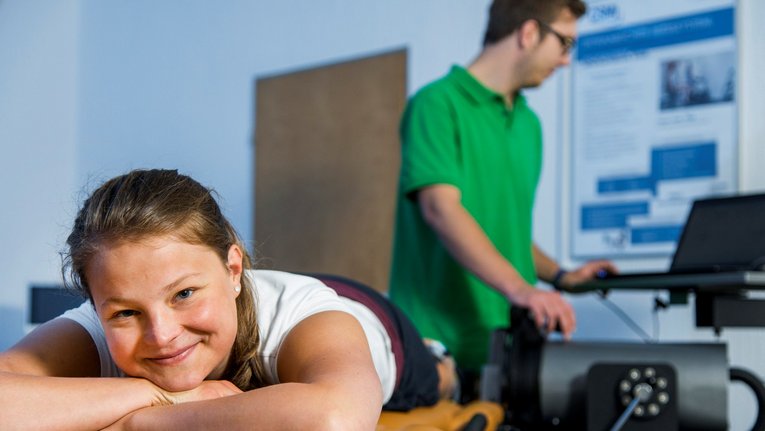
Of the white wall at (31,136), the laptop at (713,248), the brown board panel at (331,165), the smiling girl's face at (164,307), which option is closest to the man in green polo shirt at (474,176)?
the laptop at (713,248)

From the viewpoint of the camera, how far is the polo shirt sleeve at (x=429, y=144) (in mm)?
1903

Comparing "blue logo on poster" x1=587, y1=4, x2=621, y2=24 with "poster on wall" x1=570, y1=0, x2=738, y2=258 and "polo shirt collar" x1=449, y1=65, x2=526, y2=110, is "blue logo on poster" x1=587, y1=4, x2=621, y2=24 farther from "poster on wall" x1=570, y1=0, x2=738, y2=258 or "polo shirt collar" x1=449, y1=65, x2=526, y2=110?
"polo shirt collar" x1=449, y1=65, x2=526, y2=110

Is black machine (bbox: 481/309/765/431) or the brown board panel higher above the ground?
the brown board panel

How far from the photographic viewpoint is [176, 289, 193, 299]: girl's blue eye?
96 cm

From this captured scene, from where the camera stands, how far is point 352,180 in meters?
3.55

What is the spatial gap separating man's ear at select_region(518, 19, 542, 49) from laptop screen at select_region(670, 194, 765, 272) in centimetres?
54

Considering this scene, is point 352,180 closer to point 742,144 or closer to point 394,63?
point 394,63

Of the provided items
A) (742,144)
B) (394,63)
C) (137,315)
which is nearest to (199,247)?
(137,315)

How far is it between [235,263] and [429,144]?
92cm

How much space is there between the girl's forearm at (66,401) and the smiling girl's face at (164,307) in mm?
33

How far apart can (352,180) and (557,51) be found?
1630mm

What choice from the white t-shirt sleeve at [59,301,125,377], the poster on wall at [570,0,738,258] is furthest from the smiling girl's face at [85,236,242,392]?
the poster on wall at [570,0,738,258]

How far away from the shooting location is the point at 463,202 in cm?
198

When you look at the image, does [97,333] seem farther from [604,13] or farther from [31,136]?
[31,136]
